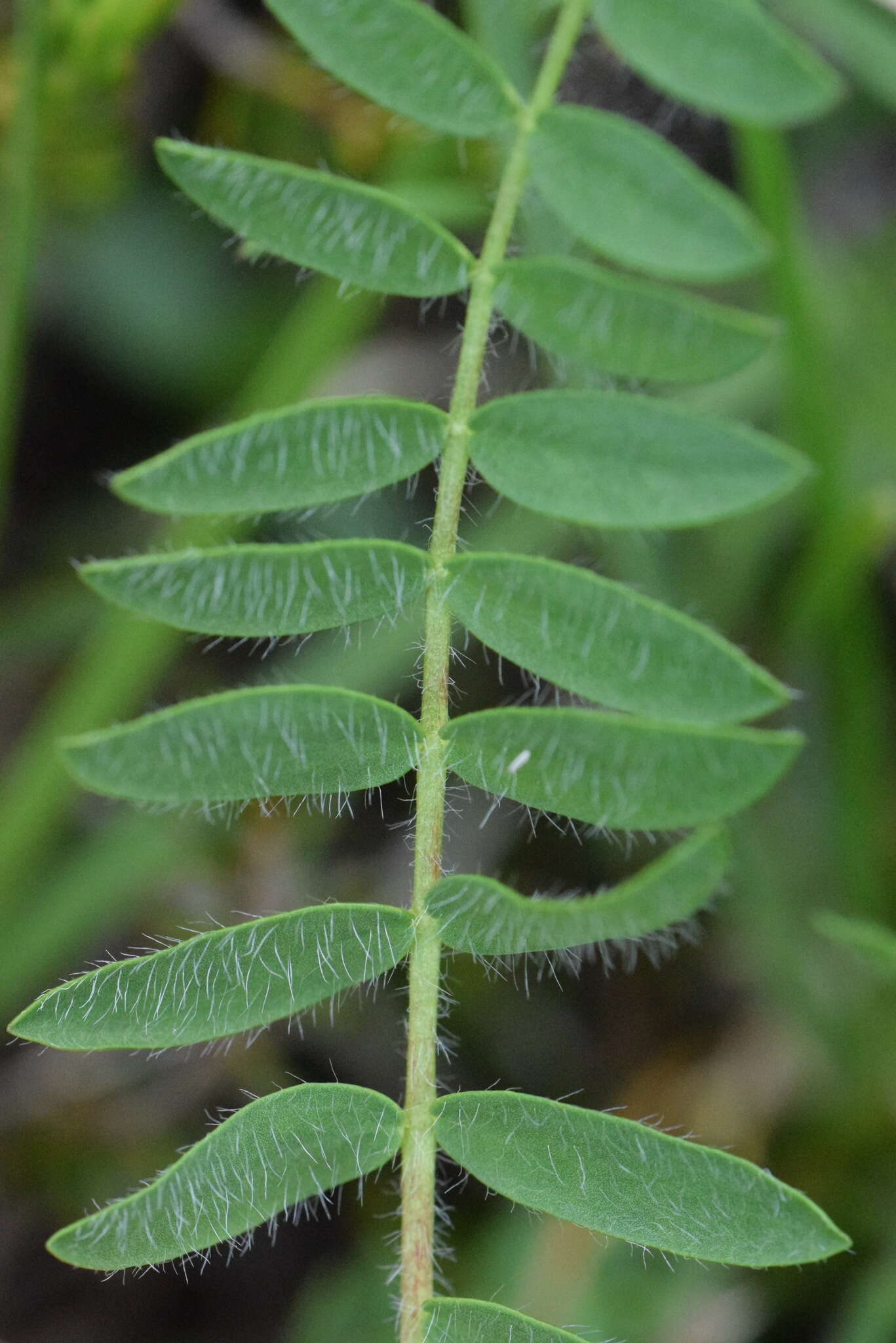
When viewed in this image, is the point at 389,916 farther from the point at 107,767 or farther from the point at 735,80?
the point at 735,80

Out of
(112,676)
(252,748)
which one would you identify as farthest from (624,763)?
(112,676)

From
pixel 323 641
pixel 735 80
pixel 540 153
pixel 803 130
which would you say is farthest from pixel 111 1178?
pixel 803 130

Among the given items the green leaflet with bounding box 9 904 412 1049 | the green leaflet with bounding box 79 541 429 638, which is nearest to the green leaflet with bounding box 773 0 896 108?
the green leaflet with bounding box 79 541 429 638

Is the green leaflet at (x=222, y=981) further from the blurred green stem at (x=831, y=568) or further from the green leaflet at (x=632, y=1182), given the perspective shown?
the blurred green stem at (x=831, y=568)

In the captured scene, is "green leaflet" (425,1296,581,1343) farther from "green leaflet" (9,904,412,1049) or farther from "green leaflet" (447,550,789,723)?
"green leaflet" (447,550,789,723)

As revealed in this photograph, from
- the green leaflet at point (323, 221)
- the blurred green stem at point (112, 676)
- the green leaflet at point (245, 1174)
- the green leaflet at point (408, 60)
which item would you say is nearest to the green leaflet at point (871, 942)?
the green leaflet at point (245, 1174)

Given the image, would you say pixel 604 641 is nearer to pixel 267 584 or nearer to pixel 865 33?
pixel 267 584
